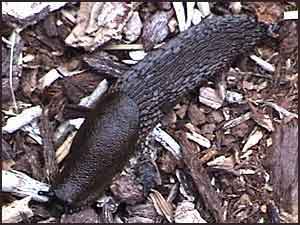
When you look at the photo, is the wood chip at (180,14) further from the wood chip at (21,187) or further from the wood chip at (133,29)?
the wood chip at (21,187)

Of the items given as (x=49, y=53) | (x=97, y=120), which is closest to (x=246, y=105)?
(x=97, y=120)

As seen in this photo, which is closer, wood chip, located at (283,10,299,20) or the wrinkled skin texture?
Result: the wrinkled skin texture

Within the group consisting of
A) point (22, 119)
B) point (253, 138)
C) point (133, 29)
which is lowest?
point (253, 138)

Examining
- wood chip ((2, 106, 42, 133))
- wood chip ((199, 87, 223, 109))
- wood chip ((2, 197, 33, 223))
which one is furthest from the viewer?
wood chip ((199, 87, 223, 109))

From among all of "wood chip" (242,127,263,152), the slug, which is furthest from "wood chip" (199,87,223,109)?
"wood chip" (242,127,263,152)

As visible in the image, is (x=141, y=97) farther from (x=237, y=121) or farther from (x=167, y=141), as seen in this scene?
(x=237, y=121)

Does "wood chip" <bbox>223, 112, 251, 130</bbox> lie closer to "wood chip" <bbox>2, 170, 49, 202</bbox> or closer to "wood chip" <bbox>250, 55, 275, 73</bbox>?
"wood chip" <bbox>250, 55, 275, 73</bbox>

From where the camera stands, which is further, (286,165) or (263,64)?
(263,64)

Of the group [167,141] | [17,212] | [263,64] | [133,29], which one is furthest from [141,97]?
[17,212]

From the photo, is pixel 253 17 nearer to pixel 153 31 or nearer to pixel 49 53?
pixel 153 31
